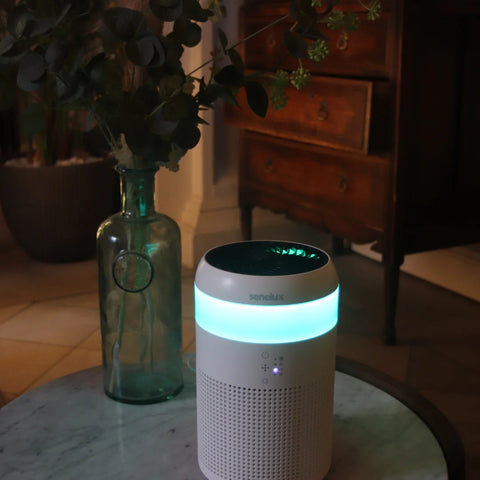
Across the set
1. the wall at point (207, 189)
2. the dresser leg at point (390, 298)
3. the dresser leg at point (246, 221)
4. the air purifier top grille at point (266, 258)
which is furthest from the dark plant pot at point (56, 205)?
the air purifier top grille at point (266, 258)

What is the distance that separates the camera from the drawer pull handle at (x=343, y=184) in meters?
1.94


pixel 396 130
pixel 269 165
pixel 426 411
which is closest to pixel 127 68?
pixel 426 411

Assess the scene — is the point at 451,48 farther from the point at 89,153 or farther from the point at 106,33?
the point at 89,153

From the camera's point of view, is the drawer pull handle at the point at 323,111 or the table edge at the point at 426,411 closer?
the table edge at the point at 426,411

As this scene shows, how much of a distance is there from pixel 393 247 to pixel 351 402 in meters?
1.00

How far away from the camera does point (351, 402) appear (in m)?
0.88

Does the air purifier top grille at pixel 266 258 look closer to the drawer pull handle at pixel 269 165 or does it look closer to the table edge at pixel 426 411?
the table edge at pixel 426 411

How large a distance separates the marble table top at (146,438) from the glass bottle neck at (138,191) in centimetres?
22

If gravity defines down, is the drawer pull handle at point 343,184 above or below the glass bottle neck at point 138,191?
below

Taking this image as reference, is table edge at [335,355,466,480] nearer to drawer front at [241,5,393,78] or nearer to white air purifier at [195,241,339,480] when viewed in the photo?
white air purifier at [195,241,339,480]

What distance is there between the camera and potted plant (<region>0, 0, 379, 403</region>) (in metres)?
0.72

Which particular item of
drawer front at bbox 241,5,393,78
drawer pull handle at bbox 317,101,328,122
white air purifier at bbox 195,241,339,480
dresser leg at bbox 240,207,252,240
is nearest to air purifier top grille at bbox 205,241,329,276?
white air purifier at bbox 195,241,339,480

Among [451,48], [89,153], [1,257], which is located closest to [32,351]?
[1,257]

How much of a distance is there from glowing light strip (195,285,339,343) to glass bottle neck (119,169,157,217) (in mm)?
199
